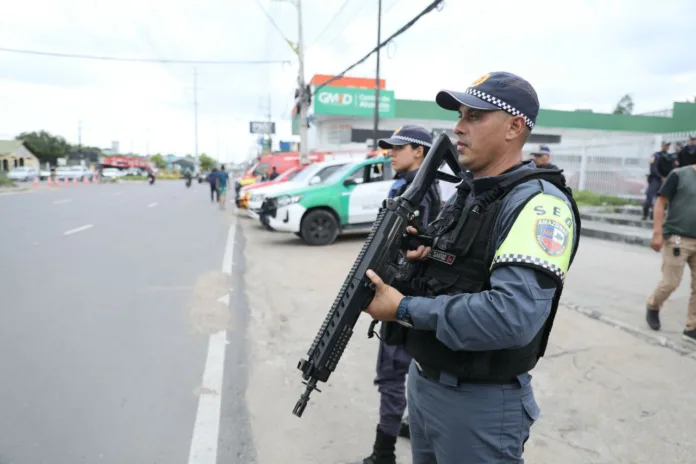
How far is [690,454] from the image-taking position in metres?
2.61

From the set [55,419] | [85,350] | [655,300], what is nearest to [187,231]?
[85,350]

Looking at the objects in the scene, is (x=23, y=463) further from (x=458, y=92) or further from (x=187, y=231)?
(x=187, y=231)

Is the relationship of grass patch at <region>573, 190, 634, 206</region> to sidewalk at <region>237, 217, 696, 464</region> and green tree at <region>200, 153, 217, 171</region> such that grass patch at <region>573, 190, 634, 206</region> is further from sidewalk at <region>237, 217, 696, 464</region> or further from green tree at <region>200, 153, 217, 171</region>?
green tree at <region>200, 153, 217, 171</region>

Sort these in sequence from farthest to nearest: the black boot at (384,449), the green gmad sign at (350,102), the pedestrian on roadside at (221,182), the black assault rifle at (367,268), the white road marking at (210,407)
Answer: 1. the green gmad sign at (350,102)
2. the pedestrian on roadside at (221,182)
3. the white road marking at (210,407)
4. the black boot at (384,449)
5. the black assault rifle at (367,268)

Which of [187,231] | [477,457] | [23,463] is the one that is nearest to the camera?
Result: [477,457]

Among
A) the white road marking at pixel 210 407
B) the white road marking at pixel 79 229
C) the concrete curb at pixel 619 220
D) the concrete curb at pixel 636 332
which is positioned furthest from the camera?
the concrete curb at pixel 619 220

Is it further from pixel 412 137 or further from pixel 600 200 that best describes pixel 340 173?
pixel 600 200

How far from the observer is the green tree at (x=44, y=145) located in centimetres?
7331

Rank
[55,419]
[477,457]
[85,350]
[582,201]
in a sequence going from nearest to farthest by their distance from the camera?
[477,457], [55,419], [85,350], [582,201]

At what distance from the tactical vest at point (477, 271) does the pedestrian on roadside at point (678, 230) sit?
3.31 meters

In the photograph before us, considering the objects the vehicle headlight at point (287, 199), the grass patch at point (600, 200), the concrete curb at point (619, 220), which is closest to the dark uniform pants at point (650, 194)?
the concrete curb at point (619, 220)

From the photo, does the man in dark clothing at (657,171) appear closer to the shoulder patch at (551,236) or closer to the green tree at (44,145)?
the shoulder patch at (551,236)

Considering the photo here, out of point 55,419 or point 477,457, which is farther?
point 55,419

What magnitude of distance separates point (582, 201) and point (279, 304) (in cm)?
1218
